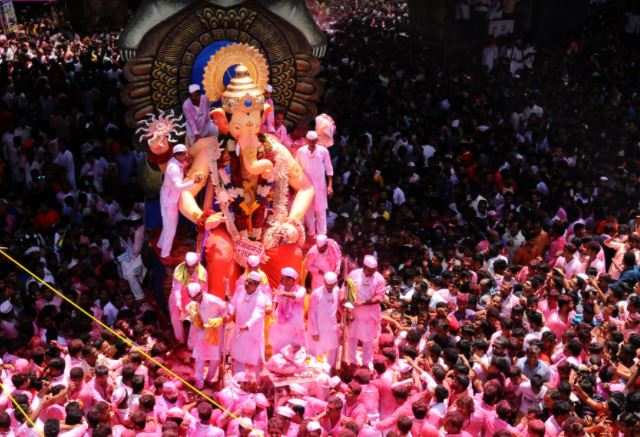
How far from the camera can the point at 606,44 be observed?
1927 cm

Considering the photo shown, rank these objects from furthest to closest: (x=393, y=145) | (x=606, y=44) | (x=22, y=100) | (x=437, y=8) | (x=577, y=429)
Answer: (x=437, y=8)
(x=606, y=44)
(x=22, y=100)
(x=393, y=145)
(x=577, y=429)

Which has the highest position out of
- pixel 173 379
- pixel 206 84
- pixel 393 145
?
pixel 206 84

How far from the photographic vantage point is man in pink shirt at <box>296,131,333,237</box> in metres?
9.40

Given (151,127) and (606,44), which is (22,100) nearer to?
(151,127)

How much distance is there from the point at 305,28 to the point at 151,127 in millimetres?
1952

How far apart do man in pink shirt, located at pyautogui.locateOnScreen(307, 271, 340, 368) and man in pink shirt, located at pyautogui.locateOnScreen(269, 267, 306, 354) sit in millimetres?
96

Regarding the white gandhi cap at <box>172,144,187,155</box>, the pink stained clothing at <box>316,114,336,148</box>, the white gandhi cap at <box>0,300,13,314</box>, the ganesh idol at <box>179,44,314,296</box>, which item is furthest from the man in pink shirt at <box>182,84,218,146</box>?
the white gandhi cap at <box>0,300,13,314</box>

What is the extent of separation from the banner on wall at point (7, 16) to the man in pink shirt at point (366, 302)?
16371 mm

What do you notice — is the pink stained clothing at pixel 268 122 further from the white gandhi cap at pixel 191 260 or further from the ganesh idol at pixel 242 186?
the white gandhi cap at pixel 191 260

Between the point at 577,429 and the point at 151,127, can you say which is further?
the point at 151,127

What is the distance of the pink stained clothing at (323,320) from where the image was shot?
320 inches

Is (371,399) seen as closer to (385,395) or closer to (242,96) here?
(385,395)

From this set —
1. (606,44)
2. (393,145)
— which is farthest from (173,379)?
(606,44)

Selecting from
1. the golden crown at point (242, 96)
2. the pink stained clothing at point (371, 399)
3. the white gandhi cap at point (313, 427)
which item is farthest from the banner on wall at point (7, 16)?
the white gandhi cap at point (313, 427)
